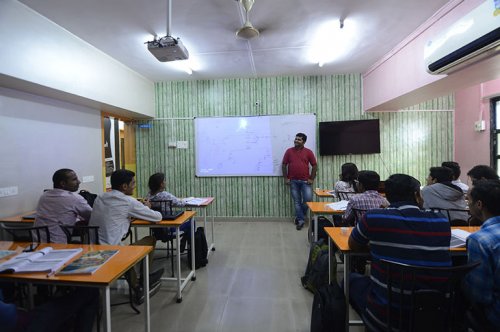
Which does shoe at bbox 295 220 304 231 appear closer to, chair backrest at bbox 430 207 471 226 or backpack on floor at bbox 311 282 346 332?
chair backrest at bbox 430 207 471 226

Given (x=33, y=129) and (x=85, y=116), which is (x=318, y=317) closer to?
(x=33, y=129)

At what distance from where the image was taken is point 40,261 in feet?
5.33

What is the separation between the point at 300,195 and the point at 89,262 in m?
4.05

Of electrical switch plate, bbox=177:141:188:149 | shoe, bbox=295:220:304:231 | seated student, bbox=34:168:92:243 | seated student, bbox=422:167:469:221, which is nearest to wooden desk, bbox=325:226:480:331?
seated student, bbox=422:167:469:221

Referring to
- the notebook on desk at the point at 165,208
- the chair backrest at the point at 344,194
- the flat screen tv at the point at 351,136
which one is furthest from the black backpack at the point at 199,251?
the flat screen tv at the point at 351,136

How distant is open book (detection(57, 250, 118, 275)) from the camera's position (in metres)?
1.47

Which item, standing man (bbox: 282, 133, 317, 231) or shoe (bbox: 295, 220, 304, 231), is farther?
standing man (bbox: 282, 133, 317, 231)

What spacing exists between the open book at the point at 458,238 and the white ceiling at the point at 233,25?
2.27 meters

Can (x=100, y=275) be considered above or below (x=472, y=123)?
below

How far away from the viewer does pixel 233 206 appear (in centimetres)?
549

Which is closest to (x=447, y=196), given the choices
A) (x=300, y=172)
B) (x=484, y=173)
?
(x=484, y=173)

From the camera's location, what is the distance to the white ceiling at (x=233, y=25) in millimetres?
2725

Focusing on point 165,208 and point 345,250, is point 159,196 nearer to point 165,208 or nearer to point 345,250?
point 165,208

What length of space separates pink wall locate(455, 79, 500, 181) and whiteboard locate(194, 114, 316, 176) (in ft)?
8.84
